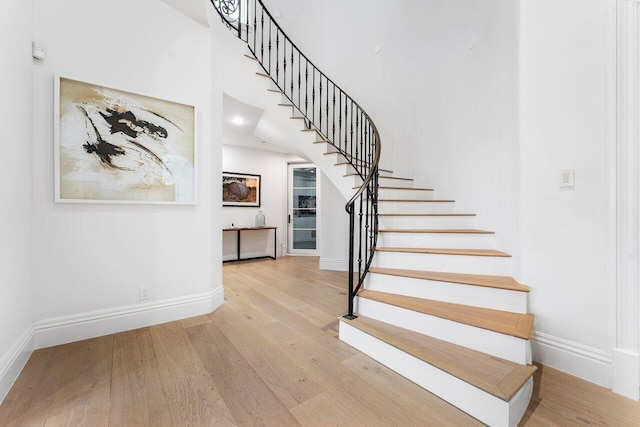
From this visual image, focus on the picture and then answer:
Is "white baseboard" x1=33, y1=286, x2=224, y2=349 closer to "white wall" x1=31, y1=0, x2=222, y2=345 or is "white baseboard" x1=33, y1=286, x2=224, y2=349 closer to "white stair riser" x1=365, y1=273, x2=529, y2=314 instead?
"white wall" x1=31, y1=0, x2=222, y2=345

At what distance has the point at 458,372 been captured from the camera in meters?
1.40

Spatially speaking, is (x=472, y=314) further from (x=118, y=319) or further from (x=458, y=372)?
(x=118, y=319)

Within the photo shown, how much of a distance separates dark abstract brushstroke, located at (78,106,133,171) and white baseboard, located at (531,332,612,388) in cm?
347

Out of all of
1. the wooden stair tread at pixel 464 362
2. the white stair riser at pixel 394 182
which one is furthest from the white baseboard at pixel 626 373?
the white stair riser at pixel 394 182

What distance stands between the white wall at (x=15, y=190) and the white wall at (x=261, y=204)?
3.62m

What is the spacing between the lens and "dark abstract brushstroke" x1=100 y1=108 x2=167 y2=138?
218 centimetres

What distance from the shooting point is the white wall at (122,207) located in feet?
6.44

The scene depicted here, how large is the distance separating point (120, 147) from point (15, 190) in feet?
2.40

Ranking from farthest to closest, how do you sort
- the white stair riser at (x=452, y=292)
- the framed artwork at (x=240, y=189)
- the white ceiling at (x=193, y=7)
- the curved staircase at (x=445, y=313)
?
the framed artwork at (x=240, y=189) < the white ceiling at (x=193, y=7) < the white stair riser at (x=452, y=292) < the curved staircase at (x=445, y=313)

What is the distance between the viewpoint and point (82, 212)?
209 cm

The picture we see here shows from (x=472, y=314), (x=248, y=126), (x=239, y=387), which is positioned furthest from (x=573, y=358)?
(x=248, y=126)

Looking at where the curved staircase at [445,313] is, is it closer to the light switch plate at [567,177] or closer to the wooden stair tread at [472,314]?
the wooden stair tread at [472,314]

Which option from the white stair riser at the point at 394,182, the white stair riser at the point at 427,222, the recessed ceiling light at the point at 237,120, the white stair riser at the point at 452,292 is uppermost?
the recessed ceiling light at the point at 237,120

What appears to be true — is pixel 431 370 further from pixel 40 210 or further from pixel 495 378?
pixel 40 210
